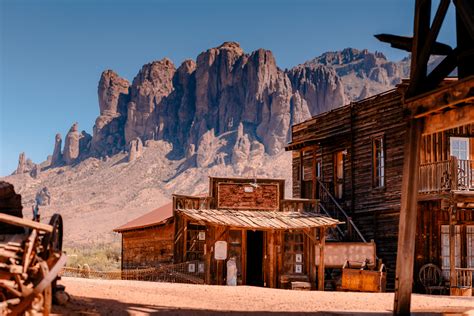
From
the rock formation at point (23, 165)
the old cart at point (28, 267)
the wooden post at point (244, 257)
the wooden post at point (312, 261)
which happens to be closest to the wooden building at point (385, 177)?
the wooden post at point (312, 261)

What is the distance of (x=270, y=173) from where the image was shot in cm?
11038

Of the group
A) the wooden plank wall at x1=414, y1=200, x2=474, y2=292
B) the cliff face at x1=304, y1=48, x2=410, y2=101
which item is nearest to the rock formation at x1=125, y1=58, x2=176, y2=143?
the cliff face at x1=304, y1=48, x2=410, y2=101

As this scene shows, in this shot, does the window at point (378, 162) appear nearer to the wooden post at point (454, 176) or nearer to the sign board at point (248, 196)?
the sign board at point (248, 196)

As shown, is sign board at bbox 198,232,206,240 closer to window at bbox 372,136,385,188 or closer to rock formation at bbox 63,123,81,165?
window at bbox 372,136,385,188

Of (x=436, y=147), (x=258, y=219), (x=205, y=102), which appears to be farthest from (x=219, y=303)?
(x=205, y=102)

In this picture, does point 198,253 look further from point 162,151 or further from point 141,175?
point 162,151

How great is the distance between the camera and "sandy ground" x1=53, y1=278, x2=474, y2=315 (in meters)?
12.6

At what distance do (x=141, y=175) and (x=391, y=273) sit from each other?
87923 mm

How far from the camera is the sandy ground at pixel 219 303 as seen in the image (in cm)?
1262

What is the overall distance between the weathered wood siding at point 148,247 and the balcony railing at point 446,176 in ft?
30.7

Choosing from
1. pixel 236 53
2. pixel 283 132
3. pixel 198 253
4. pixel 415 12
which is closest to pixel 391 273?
pixel 198 253

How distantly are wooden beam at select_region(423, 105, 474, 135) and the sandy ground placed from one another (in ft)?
11.1

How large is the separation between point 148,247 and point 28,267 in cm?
2166

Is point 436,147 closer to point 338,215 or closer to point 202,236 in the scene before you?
point 338,215
